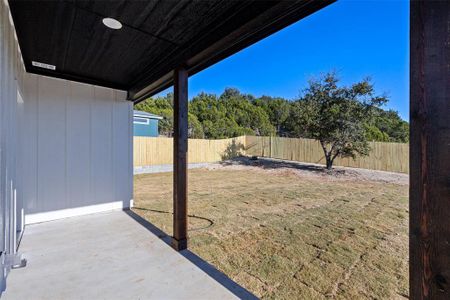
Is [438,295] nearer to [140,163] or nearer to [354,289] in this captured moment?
[354,289]

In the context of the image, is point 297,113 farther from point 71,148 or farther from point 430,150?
point 430,150

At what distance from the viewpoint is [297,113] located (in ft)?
36.2

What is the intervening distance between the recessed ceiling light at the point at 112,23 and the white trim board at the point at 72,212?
3059mm

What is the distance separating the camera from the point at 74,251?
257cm

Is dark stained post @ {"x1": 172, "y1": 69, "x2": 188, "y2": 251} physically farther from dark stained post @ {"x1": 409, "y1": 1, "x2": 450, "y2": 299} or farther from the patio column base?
dark stained post @ {"x1": 409, "y1": 1, "x2": 450, "y2": 299}

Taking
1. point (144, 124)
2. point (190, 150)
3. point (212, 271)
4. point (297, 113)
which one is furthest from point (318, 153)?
point (212, 271)

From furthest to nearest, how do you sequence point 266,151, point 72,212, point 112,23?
1. point 266,151
2. point 72,212
3. point 112,23

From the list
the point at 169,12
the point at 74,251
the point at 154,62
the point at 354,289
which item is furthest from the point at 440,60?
the point at 74,251

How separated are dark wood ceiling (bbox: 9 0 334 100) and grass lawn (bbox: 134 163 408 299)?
2218 millimetres

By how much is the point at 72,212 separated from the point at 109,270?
6.68ft

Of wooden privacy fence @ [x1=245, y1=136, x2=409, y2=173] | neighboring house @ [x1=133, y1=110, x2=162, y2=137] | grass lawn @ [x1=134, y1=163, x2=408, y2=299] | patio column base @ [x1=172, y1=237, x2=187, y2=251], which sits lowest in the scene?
grass lawn @ [x1=134, y1=163, x2=408, y2=299]

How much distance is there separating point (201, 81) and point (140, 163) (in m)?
15.8

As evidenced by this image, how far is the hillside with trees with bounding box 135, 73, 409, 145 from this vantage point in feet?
32.4

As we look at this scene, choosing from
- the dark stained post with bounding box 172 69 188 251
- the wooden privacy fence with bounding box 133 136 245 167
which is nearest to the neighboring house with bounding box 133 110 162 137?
the wooden privacy fence with bounding box 133 136 245 167
